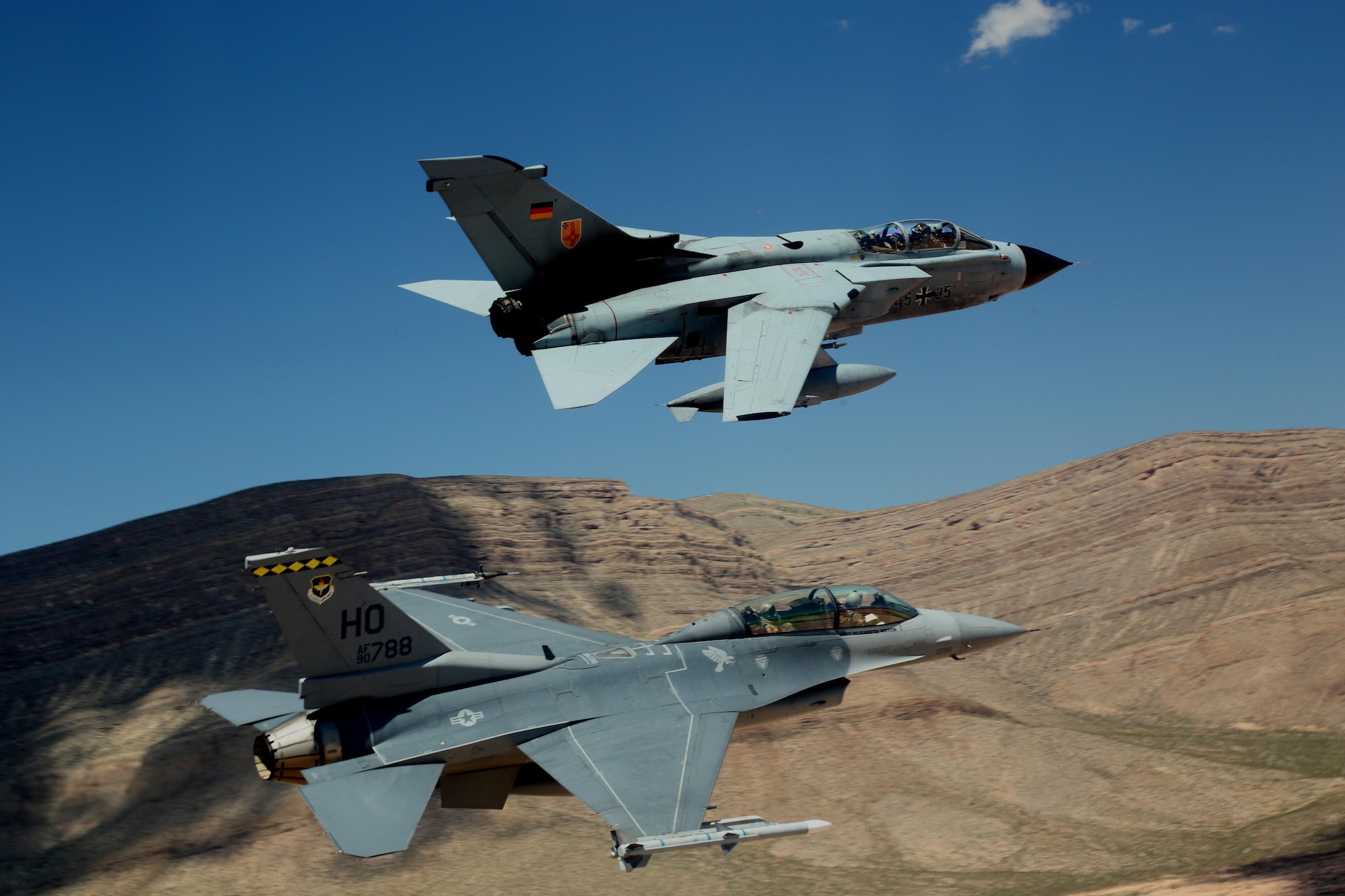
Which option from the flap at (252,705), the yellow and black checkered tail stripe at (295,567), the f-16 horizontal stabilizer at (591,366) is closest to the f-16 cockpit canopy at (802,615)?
the f-16 horizontal stabilizer at (591,366)

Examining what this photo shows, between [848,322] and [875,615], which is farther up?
[848,322]

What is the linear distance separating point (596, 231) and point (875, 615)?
400 inches

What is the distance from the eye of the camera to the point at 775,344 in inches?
870

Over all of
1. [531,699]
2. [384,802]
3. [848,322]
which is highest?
[848,322]

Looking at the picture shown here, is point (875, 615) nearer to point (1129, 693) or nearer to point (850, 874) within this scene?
point (850, 874)

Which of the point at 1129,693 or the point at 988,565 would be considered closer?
the point at 1129,693

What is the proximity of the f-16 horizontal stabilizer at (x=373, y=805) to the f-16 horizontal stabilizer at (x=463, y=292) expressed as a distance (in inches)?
390

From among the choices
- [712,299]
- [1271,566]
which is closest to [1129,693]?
[1271,566]

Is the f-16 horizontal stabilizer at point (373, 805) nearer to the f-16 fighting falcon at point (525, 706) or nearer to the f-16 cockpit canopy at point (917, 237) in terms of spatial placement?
the f-16 fighting falcon at point (525, 706)

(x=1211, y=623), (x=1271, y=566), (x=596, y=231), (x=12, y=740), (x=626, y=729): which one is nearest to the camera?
(x=626, y=729)

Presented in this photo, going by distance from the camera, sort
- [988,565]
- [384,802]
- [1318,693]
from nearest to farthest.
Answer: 1. [384,802]
2. [1318,693]
3. [988,565]

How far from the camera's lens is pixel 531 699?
1945cm

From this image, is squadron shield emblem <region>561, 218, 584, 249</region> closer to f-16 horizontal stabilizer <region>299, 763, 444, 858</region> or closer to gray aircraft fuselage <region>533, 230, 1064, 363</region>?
gray aircraft fuselage <region>533, 230, 1064, 363</region>

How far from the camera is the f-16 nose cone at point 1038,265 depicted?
28641 mm
